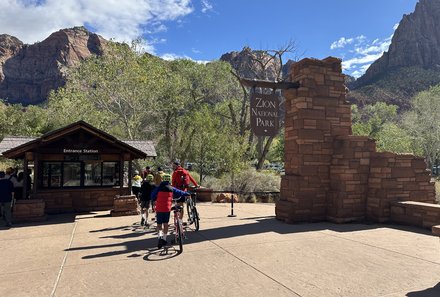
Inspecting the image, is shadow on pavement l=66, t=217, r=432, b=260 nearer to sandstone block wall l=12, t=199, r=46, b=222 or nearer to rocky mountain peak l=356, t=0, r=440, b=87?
sandstone block wall l=12, t=199, r=46, b=222

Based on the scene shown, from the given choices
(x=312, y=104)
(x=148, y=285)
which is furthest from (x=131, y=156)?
(x=148, y=285)

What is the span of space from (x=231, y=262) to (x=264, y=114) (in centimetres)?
500

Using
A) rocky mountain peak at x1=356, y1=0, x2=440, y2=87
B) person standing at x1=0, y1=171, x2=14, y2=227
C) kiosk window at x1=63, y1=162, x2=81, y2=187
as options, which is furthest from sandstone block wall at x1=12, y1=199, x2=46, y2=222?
rocky mountain peak at x1=356, y1=0, x2=440, y2=87

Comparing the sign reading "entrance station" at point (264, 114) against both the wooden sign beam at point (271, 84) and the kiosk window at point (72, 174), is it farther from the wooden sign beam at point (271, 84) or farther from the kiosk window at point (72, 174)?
the kiosk window at point (72, 174)

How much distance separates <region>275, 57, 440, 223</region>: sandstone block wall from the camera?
9.39 meters

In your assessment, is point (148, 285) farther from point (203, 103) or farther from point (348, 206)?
point (203, 103)

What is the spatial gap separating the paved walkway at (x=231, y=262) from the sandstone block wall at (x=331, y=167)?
73 cm

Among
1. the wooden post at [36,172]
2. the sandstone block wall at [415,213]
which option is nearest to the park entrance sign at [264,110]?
the sandstone block wall at [415,213]

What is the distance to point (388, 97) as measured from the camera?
71625mm

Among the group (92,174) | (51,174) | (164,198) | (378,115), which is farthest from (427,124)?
(164,198)

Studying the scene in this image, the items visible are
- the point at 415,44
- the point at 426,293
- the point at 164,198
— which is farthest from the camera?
the point at 415,44

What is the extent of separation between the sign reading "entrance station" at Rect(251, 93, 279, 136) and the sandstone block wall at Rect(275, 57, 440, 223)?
0.67 metres

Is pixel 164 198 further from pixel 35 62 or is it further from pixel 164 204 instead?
pixel 35 62

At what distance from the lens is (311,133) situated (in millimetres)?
9680
